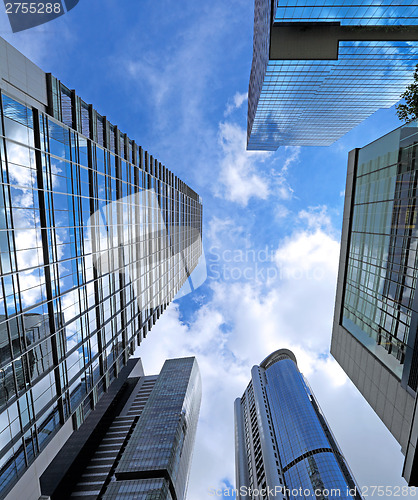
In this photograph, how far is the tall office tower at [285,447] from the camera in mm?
101875

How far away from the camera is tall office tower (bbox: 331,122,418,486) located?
53.1 feet

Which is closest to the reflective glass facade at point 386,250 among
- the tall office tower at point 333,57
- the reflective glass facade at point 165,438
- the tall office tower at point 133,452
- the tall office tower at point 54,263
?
the tall office tower at point 54,263

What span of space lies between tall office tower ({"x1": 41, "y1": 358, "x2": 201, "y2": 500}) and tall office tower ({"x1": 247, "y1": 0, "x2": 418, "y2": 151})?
351 feet

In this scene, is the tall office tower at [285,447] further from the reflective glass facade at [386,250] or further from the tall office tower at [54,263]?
the tall office tower at [54,263]

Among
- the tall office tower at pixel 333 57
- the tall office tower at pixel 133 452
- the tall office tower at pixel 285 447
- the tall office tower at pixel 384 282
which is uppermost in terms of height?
the tall office tower at pixel 333 57

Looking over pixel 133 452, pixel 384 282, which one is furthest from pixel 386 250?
pixel 133 452

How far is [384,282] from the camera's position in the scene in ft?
63.4

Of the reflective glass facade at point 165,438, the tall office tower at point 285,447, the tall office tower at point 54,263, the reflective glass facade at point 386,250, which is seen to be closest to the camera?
the tall office tower at point 54,263

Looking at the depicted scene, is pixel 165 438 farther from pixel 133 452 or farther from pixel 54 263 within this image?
pixel 54 263

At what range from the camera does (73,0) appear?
1095 inches

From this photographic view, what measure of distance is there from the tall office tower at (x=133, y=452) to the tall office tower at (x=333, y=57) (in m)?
107

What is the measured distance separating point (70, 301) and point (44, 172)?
8.90 meters

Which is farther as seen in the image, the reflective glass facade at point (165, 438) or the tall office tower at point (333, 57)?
the reflective glass facade at point (165, 438)

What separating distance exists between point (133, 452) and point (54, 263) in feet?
335
